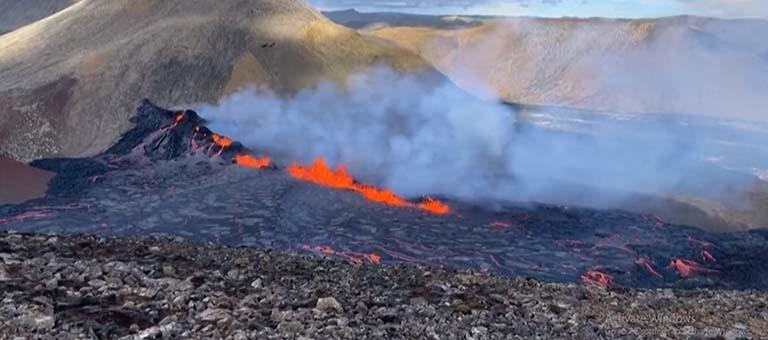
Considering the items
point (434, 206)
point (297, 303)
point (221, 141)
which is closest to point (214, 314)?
point (297, 303)

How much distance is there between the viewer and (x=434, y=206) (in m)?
29.9

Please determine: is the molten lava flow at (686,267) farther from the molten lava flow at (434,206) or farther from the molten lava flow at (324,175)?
the molten lava flow at (324,175)

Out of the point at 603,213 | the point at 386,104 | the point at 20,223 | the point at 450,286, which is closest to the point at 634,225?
the point at 603,213

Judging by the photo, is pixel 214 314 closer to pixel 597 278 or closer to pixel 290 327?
pixel 290 327

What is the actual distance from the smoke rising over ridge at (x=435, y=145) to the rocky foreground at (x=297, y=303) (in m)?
20.5

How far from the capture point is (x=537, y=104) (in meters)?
114

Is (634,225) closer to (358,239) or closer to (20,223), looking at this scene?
(358,239)

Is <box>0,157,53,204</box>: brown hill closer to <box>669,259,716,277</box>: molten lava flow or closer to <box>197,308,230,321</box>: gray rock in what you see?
<box>197,308,230,321</box>: gray rock

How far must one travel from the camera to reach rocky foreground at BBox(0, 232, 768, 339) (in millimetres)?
8633

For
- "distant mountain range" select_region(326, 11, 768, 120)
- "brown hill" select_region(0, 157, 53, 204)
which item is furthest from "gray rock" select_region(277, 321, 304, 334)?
"distant mountain range" select_region(326, 11, 768, 120)

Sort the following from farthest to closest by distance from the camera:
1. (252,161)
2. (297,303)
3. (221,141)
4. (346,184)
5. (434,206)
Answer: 1. (221,141)
2. (252,161)
3. (346,184)
4. (434,206)
5. (297,303)

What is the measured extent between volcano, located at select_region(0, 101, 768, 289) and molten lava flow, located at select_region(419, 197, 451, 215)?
0.06m

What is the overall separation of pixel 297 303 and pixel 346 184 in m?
23.0

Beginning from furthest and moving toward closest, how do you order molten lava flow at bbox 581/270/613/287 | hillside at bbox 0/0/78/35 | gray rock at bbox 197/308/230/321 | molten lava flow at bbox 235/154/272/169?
hillside at bbox 0/0/78/35
molten lava flow at bbox 235/154/272/169
molten lava flow at bbox 581/270/613/287
gray rock at bbox 197/308/230/321
